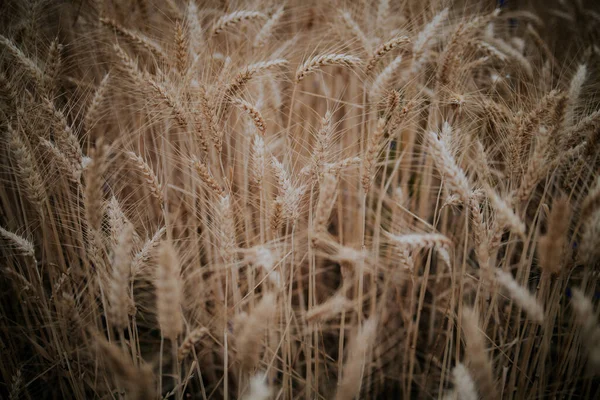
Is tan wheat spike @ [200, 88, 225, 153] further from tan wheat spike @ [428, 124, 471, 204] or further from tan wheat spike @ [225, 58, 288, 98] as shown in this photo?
tan wheat spike @ [428, 124, 471, 204]

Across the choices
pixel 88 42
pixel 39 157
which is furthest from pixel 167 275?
pixel 88 42

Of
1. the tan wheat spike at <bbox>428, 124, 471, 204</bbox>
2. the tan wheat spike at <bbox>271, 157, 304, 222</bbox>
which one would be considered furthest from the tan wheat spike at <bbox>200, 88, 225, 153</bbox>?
the tan wheat spike at <bbox>428, 124, 471, 204</bbox>

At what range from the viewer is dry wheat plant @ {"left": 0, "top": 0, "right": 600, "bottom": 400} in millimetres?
1000

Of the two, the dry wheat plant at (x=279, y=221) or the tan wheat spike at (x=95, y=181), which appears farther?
the dry wheat plant at (x=279, y=221)

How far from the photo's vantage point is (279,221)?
109cm

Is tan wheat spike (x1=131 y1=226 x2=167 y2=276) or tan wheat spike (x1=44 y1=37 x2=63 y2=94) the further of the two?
tan wheat spike (x1=44 y1=37 x2=63 y2=94)

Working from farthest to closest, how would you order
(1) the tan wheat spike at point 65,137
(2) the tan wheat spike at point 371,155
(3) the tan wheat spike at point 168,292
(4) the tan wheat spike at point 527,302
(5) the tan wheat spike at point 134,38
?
1. (5) the tan wheat spike at point 134,38
2. (1) the tan wheat spike at point 65,137
3. (2) the tan wheat spike at point 371,155
4. (4) the tan wheat spike at point 527,302
5. (3) the tan wheat spike at point 168,292

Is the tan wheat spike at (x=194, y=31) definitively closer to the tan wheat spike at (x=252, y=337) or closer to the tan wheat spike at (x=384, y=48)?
the tan wheat spike at (x=384, y=48)

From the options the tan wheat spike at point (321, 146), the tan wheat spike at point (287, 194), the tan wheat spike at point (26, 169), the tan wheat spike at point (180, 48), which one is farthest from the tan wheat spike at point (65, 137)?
the tan wheat spike at point (321, 146)

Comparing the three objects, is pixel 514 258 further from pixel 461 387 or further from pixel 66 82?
pixel 66 82

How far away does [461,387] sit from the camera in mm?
907

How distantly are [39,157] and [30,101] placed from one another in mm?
226

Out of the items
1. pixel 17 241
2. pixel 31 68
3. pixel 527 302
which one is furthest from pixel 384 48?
pixel 17 241

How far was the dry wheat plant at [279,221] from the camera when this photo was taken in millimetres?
1000
